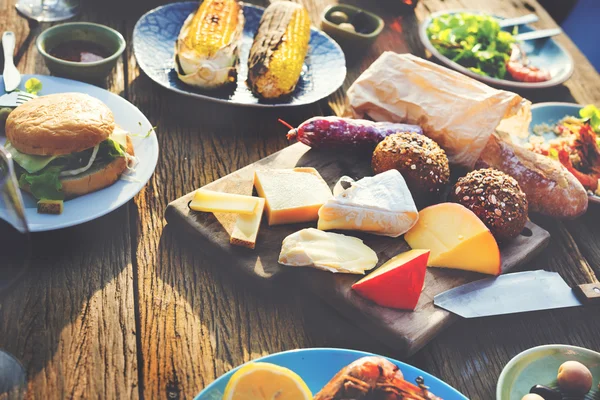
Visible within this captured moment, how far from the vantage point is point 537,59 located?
2514 millimetres

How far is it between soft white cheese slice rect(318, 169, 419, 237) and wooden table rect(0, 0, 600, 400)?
215 millimetres

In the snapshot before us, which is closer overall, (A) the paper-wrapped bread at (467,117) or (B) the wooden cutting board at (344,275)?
(B) the wooden cutting board at (344,275)

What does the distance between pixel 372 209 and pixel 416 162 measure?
252 mm

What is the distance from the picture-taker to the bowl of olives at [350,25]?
7.72ft

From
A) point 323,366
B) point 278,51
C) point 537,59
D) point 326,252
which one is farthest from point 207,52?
point 537,59

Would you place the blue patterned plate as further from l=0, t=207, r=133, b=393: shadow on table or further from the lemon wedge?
the lemon wedge

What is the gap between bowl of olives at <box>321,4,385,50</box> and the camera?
235 cm

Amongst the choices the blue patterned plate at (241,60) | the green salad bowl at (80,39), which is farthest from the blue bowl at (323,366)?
the green salad bowl at (80,39)

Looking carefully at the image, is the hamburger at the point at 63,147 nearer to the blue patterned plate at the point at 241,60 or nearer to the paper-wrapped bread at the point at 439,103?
the blue patterned plate at the point at 241,60

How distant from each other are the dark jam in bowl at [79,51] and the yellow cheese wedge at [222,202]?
74cm

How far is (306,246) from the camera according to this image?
1.34 m

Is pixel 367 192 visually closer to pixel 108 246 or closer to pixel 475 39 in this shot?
pixel 108 246

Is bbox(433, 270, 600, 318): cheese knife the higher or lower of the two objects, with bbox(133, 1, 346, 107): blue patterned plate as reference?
higher

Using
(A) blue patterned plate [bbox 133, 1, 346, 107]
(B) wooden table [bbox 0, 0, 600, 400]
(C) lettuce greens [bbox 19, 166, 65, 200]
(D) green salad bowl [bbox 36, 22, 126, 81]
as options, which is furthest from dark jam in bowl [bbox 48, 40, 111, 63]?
(C) lettuce greens [bbox 19, 166, 65, 200]
